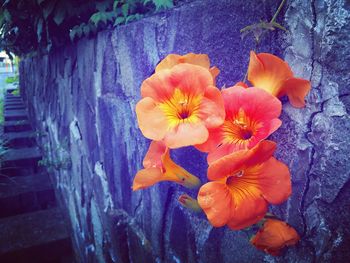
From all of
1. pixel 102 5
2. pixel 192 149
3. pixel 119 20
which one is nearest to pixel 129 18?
pixel 119 20

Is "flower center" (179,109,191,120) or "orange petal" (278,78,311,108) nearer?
"orange petal" (278,78,311,108)

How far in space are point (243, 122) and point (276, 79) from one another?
13 centimetres

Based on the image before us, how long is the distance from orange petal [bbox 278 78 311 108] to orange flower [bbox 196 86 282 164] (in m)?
0.07

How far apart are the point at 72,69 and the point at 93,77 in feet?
2.31

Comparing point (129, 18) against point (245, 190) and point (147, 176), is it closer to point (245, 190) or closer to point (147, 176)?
point (147, 176)

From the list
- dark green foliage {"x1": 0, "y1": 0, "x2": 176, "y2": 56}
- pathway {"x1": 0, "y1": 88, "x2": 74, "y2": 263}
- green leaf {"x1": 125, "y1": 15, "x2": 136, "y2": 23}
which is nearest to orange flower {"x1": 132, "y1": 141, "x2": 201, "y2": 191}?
dark green foliage {"x1": 0, "y1": 0, "x2": 176, "y2": 56}

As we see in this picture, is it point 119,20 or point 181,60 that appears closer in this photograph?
point 181,60

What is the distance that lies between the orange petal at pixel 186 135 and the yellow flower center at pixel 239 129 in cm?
6

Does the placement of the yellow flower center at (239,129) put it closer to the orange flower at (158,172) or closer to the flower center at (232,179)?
the flower center at (232,179)

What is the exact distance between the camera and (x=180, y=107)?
2.79ft

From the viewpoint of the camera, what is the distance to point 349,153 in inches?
28.0

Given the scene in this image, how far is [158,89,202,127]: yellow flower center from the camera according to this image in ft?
2.67

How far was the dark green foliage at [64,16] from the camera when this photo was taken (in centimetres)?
181

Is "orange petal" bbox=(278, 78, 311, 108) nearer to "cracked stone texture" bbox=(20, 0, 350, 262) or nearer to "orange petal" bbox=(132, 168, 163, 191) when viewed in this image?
"cracked stone texture" bbox=(20, 0, 350, 262)
